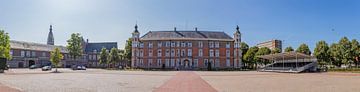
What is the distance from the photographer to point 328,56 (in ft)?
199

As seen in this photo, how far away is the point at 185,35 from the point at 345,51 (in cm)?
3266

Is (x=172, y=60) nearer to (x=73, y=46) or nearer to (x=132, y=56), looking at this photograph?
(x=132, y=56)

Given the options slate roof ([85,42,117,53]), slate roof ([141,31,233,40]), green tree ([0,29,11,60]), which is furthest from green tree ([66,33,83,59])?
slate roof ([85,42,117,53])

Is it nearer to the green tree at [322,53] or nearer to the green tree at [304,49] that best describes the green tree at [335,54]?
the green tree at [322,53]

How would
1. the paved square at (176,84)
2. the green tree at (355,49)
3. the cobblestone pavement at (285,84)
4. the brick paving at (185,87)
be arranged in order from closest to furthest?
the brick paving at (185,87)
the paved square at (176,84)
the cobblestone pavement at (285,84)
the green tree at (355,49)

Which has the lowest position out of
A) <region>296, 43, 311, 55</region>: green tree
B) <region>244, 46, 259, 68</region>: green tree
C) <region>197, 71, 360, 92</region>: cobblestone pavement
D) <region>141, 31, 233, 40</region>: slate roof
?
<region>197, 71, 360, 92</region>: cobblestone pavement

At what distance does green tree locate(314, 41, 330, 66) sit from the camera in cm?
6075

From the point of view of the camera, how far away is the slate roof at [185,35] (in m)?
69.8

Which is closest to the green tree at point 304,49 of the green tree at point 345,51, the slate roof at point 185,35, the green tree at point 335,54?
the green tree at point 335,54

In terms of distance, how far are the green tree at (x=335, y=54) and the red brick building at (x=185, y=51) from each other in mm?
19202

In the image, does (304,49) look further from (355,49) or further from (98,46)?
(98,46)

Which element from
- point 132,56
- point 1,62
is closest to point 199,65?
point 132,56

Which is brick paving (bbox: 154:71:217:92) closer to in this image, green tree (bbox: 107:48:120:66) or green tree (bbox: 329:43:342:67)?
green tree (bbox: 329:43:342:67)

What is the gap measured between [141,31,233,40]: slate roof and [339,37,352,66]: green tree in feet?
78.6
